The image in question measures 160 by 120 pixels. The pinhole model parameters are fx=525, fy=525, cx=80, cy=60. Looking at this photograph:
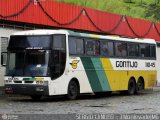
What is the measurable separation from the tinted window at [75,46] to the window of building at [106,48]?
1.98 meters

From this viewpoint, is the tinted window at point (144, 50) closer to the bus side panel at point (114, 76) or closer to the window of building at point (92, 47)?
the bus side panel at point (114, 76)

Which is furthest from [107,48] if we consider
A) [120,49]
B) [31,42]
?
[31,42]

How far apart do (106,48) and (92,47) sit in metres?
1.38

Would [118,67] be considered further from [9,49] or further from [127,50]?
[9,49]

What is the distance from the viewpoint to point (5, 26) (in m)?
27.4

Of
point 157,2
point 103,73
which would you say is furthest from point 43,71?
point 157,2

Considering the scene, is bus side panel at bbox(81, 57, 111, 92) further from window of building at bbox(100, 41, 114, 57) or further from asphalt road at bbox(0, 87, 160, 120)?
asphalt road at bbox(0, 87, 160, 120)

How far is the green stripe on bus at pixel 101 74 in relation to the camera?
2533cm

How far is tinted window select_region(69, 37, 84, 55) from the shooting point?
76.6 ft

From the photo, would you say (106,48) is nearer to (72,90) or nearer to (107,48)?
(107,48)

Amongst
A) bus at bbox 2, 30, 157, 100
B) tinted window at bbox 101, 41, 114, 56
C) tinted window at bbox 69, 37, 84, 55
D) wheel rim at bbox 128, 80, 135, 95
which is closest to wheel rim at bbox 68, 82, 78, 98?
bus at bbox 2, 30, 157, 100

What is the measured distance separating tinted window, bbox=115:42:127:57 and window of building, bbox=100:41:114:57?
52 cm

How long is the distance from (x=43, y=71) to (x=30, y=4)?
23.3 ft

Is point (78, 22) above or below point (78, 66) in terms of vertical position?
above
